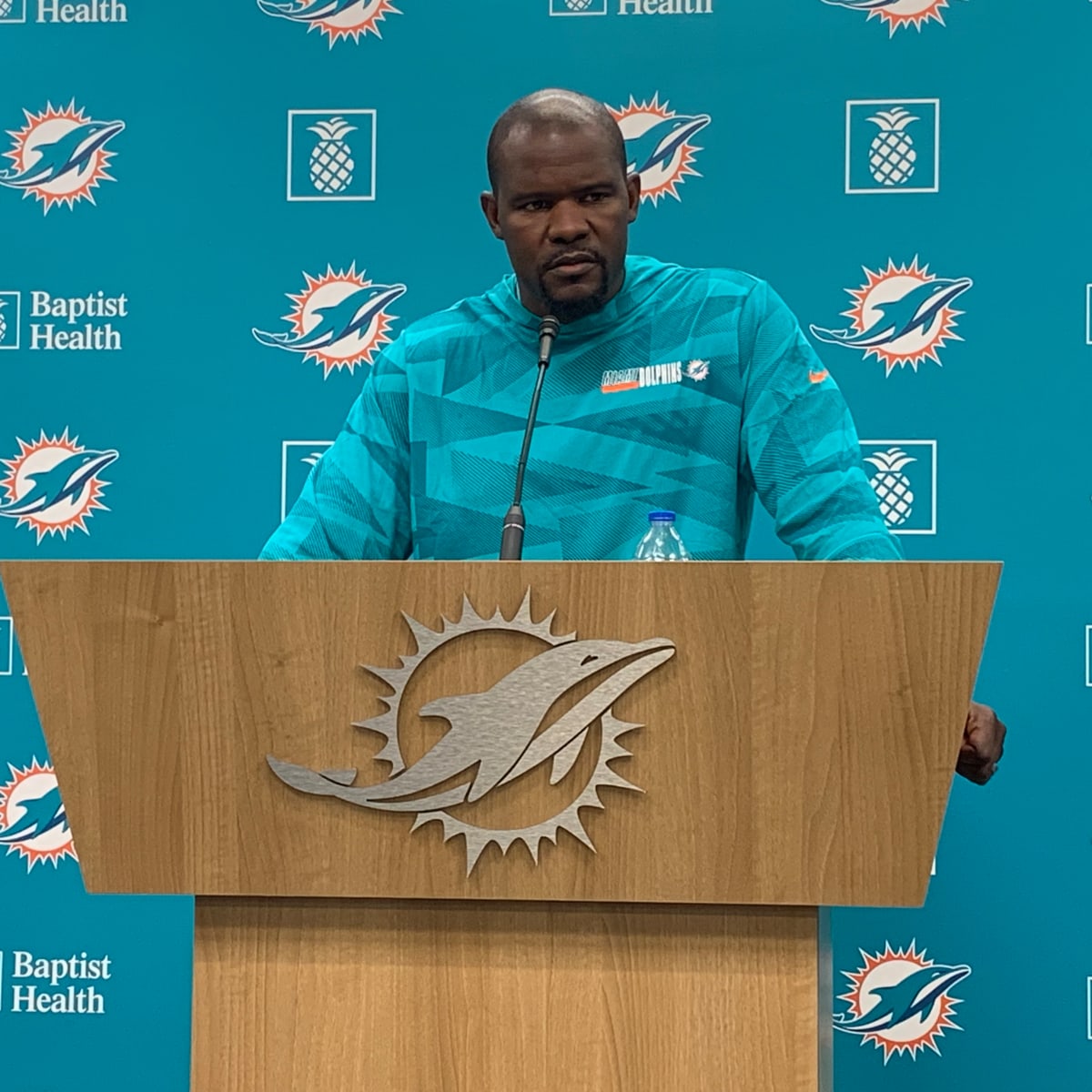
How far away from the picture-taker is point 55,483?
2980 millimetres

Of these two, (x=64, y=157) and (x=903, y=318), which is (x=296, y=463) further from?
(x=903, y=318)

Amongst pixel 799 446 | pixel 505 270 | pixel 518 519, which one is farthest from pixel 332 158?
pixel 518 519

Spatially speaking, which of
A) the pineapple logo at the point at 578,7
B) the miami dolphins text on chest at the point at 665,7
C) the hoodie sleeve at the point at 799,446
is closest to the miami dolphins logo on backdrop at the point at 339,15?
the pineapple logo at the point at 578,7

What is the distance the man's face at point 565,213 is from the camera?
210 cm

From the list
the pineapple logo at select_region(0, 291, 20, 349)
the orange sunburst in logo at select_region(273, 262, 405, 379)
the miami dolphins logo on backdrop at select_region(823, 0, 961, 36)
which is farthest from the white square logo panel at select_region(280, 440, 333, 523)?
the miami dolphins logo on backdrop at select_region(823, 0, 961, 36)

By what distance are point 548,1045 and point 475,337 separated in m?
1.07

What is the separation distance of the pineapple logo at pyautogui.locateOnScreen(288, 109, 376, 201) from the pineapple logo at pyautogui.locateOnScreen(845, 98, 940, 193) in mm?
842

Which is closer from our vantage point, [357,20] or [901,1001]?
[901,1001]

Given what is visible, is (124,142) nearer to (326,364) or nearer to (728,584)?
(326,364)

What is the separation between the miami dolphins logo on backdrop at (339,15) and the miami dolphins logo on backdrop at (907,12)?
2.77 feet

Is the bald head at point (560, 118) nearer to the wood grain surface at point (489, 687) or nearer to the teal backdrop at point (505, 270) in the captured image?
the teal backdrop at point (505, 270)

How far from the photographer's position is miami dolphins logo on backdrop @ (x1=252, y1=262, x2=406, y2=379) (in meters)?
2.93

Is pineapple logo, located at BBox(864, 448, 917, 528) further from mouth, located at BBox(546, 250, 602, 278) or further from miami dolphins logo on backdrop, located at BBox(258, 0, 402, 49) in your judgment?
miami dolphins logo on backdrop, located at BBox(258, 0, 402, 49)

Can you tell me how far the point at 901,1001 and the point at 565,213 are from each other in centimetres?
145
